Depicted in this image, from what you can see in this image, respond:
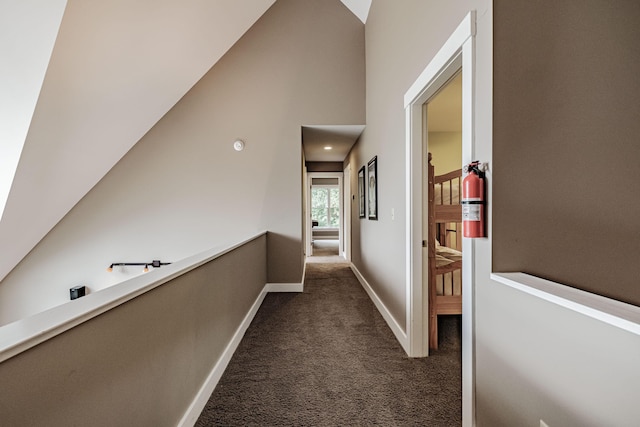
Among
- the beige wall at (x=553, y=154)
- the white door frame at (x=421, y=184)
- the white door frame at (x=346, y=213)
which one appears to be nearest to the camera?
the beige wall at (x=553, y=154)

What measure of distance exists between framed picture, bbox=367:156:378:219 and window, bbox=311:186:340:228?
340 inches

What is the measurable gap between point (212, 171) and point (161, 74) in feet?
3.98

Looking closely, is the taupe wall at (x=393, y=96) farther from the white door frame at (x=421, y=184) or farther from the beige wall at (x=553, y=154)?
the beige wall at (x=553, y=154)

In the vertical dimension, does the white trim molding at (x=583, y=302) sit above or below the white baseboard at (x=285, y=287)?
above

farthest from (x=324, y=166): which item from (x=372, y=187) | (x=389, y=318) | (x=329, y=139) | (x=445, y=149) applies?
(x=389, y=318)

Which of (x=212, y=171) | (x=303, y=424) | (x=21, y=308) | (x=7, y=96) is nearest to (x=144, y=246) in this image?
(x=212, y=171)

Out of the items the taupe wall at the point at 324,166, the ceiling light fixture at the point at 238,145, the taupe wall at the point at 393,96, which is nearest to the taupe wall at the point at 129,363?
the taupe wall at the point at 393,96

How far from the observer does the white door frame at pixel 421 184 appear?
129cm

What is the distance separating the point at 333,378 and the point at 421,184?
4.74 feet

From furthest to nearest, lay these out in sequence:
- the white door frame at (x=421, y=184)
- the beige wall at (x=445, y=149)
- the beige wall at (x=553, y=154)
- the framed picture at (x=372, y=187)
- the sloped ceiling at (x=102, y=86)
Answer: the beige wall at (x=445, y=149), the framed picture at (x=372, y=187), the sloped ceiling at (x=102, y=86), the white door frame at (x=421, y=184), the beige wall at (x=553, y=154)

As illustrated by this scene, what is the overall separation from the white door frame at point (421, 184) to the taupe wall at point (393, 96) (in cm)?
11

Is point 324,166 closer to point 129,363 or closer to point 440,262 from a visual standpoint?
point 440,262

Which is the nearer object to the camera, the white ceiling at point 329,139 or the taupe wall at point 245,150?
the taupe wall at point 245,150

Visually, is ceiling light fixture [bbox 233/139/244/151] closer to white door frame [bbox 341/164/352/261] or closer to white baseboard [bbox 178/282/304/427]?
white baseboard [bbox 178/282/304/427]
